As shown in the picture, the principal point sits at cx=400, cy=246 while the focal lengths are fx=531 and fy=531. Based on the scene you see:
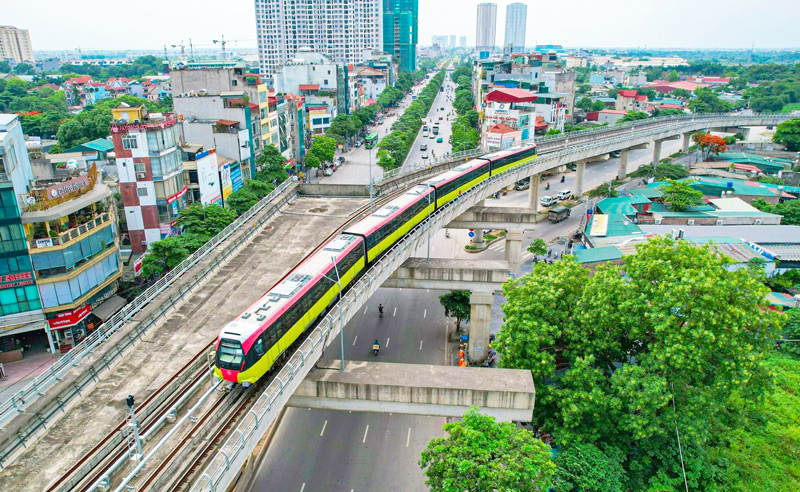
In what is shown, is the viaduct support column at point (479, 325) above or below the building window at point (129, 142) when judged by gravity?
below

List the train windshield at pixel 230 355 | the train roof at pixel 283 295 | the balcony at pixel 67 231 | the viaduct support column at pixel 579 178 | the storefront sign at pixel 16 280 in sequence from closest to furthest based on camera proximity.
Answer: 1. the train windshield at pixel 230 355
2. the train roof at pixel 283 295
3. the storefront sign at pixel 16 280
4. the balcony at pixel 67 231
5. the viaduct support column at pixel 579 178

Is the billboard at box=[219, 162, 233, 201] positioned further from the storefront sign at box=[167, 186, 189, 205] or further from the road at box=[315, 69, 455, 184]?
the road at box=[315, 69, 455, 184]

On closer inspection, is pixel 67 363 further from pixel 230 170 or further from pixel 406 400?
pixel 230 170

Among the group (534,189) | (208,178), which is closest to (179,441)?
(208,178)

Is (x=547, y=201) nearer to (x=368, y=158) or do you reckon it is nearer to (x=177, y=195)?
(x=368, y=158)

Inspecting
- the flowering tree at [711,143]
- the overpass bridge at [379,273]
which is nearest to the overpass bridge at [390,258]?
the overpass bridge at [379,273]

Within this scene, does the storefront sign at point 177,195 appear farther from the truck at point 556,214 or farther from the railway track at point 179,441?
the truck at point 556,214

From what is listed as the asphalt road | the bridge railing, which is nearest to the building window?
the bridge railing
